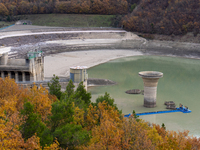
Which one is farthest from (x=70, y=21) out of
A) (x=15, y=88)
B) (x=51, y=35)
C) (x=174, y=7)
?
(x=15, y=88)

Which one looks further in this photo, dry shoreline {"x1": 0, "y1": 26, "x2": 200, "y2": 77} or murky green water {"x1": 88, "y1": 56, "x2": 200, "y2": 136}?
dry shoreline {"x1": 0, "y1": 26, "x2": 200, "y2": 77}

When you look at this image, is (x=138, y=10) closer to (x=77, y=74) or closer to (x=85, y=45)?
(x=85, y=45)

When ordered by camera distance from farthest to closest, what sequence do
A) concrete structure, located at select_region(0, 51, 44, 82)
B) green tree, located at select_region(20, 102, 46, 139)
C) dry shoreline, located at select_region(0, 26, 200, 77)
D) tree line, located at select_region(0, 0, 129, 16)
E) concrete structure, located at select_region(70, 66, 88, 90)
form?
tree line, located at select_region(0, 0, 129, 16), dry shoreline, located at select_region(0, 26, 200, 77), concrete structure, located at select_region(0, 51, 44, 82), concrete structure, located at select_region(70, 66, 88, 90), green tree, located at select_region(20, 102, 46, 139)

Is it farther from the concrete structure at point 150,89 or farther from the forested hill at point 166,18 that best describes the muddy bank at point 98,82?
the forested hill at point 166,18

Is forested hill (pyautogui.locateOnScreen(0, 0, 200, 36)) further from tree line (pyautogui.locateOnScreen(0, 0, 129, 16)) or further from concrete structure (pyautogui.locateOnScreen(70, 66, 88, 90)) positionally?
concrete structure (pyautogui.locateOnScreen(70, 66, 88, 90))

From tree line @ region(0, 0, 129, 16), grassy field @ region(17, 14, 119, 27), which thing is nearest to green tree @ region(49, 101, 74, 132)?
grassy field @ region(17, 14, 119, 27)

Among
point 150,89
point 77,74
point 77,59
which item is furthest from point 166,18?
point 77,74

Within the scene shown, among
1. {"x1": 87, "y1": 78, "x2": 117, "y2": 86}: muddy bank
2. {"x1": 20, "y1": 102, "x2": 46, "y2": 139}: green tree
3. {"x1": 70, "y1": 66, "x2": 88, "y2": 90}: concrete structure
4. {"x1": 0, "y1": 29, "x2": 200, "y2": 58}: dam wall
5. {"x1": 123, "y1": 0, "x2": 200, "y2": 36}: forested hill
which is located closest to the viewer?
{"x1": 20, "y1": 102, "x2": 46, "y2": 139}: green tree
